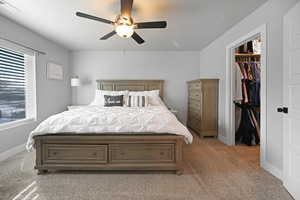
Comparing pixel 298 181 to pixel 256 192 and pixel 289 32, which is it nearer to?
pixel 256 192

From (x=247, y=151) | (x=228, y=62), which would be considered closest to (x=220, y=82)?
(x=228, y=62)

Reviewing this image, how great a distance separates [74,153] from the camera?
247 centimetres

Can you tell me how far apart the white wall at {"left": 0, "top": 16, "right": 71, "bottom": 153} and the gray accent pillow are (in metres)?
1.36

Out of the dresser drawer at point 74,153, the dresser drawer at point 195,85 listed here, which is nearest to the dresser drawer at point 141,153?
the dresser drawer at point 74,153

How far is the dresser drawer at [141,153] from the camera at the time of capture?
96.3 inches

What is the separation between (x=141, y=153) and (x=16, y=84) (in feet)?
9.11

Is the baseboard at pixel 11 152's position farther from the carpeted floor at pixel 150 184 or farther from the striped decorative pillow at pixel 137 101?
the striped decorative pillow at pixel 137 101

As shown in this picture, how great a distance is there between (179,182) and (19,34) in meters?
3.67

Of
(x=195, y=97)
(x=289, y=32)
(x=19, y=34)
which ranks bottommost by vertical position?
(x=195, y=97)

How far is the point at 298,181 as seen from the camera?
1820 mm

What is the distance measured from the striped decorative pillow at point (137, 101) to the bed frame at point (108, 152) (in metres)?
1.77

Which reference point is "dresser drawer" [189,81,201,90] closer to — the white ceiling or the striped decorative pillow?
the white ceiling

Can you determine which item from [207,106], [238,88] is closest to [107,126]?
[207,106]

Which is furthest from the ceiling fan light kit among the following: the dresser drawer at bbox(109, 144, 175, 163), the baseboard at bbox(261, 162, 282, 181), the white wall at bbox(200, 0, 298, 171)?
the baseboard at bbox(261, 162, 282, 181)
